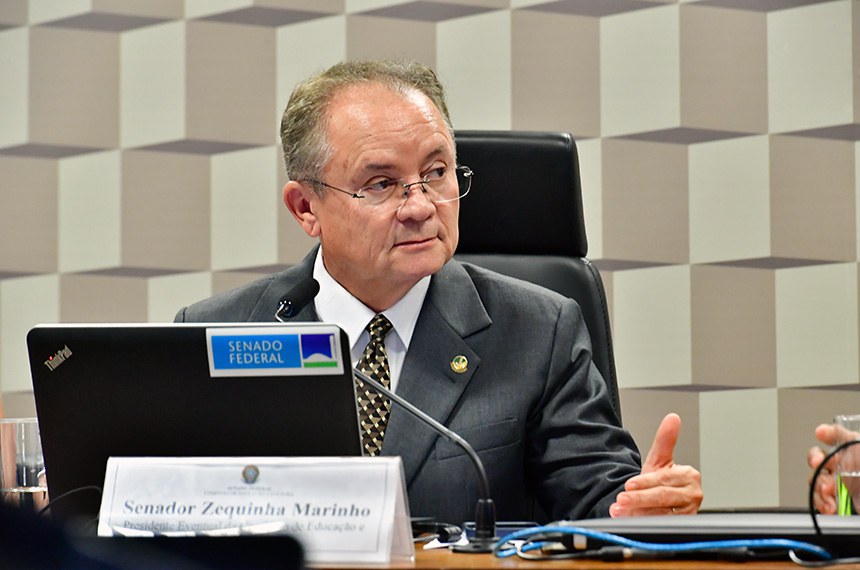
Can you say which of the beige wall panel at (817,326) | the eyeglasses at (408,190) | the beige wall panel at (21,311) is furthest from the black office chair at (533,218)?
the beige wall panel at (21,311)

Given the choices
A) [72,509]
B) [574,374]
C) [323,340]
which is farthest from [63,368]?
[574,374]

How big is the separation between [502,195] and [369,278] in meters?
0.35

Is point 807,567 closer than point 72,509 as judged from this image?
Yes

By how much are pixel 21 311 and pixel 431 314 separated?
5.33 ft

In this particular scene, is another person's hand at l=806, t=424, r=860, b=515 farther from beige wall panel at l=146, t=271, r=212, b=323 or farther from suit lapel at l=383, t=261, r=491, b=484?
beige wall panel at l=146, t=271, r=212, b=323

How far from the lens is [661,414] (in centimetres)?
329

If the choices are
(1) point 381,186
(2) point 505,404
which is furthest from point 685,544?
(1) point 381,186

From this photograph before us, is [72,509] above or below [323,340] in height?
below

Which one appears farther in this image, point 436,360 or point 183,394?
point 436,360

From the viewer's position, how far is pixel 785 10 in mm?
3223

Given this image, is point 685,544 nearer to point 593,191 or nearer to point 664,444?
point 664,444

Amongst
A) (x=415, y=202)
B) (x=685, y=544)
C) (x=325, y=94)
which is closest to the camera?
(x=685, y=544)

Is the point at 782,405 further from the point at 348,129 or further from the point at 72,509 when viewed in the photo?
the point at 72,509

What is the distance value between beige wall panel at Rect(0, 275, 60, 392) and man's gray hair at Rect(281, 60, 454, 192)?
126 centimetres
